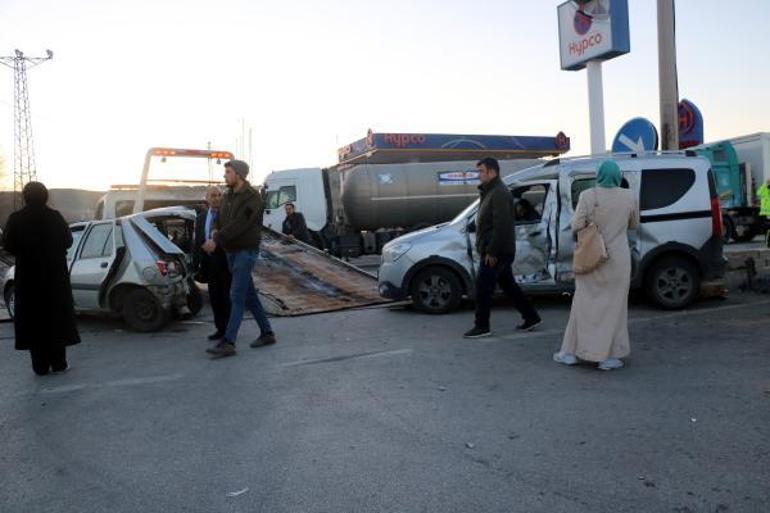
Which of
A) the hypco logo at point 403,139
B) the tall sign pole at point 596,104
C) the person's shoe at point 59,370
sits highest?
the hypco logo at point 403,139

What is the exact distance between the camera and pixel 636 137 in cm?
842

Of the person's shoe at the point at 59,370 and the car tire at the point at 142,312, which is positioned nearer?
the person's shoe at the point at 59,370

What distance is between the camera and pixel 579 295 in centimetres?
538

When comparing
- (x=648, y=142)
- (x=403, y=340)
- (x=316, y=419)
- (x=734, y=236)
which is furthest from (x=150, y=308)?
(x=734, y=236)

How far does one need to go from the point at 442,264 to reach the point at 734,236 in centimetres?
1381

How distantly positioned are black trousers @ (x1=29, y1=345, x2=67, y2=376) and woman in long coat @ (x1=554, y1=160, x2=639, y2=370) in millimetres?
4490

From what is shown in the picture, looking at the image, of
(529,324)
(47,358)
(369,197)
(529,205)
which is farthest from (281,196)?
(47,358)

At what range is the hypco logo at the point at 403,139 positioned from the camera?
20.1m

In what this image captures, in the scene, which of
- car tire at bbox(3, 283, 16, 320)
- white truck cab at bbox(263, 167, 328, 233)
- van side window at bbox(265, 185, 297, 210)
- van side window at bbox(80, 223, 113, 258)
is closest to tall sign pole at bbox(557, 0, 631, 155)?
van side window at bbox(80, 223, 113, 258)

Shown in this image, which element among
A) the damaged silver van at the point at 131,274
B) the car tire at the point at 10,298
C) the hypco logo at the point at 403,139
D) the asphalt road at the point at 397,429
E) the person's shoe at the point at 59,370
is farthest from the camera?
the hypco logo at the point at 403,139

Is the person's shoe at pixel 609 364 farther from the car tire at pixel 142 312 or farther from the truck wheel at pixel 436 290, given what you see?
the car tire at pixel 142 312

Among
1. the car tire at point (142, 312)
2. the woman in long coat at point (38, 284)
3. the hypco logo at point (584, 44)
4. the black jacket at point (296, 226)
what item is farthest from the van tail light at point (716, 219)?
the black jacket at point (296, 226)

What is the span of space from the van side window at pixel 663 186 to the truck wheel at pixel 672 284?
795mm

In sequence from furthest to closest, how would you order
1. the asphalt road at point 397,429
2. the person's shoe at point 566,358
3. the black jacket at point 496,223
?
the black jacket at point 496,223, the person's shoe at point 566,358, the asphalt road at point 397,429
